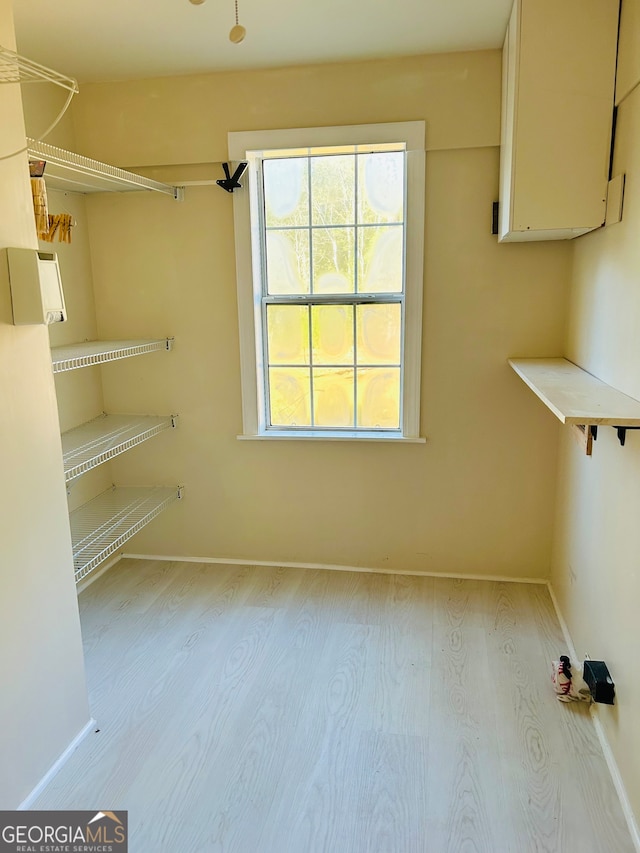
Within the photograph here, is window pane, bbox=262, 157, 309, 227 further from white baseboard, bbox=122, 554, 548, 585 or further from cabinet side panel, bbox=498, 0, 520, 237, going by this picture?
white baseboard, bbox=122, 554, 548, 585

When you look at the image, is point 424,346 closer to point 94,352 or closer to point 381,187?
point 381,187

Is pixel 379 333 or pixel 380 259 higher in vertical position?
pixel 380 259

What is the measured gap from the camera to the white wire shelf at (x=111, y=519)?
7.84ft

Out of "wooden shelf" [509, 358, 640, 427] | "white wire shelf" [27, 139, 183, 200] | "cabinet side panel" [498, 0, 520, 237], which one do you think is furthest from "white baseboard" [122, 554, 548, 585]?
"white wire shelf" [27, 139, 183, 200]

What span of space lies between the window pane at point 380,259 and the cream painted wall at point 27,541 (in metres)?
1.62

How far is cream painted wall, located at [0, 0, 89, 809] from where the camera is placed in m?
1.61

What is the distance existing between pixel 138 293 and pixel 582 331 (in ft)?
7.20

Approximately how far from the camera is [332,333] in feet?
9.81

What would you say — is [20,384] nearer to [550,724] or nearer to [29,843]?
[29,843]

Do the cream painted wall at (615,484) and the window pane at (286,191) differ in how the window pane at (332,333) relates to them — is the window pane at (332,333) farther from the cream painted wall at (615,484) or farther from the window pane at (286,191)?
the cream painted wall at (615,484)

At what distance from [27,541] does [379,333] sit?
191 centimetres

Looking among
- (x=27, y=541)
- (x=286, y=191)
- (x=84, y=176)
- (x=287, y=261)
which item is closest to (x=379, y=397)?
(x=287, y=261)

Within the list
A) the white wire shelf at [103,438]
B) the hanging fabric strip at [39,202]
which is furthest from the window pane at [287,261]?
the hanging fabric strip at [39,202]

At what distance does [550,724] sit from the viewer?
200cm
